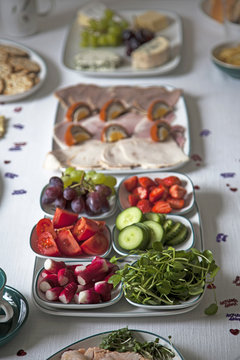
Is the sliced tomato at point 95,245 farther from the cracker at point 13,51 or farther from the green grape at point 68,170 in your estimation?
the cracker at point 13,51

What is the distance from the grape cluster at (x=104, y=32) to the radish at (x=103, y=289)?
1.60 meters

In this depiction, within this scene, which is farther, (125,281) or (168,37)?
(168,37)

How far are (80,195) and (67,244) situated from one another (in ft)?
0.70

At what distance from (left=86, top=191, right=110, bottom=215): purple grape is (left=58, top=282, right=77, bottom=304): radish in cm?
32

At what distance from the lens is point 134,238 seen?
134 cm

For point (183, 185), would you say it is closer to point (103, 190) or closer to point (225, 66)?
point (103, 190)

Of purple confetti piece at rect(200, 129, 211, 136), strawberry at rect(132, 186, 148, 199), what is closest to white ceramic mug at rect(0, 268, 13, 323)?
strawberry at rect(132, 186, 148, 199)

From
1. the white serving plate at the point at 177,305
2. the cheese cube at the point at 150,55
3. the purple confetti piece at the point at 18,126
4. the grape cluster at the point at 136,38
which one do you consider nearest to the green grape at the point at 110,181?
the white serving plate at the point at 177,305

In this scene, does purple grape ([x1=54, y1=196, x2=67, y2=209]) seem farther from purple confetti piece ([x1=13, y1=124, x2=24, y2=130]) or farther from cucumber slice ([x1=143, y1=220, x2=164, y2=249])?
purple confetti piece ([x1=13, y1=124, x2=24, y2=130])

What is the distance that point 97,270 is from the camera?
125cm

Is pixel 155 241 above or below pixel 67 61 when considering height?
above

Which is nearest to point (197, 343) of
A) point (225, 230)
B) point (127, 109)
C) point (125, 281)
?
point (125, 281)

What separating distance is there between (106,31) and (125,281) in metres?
1.73

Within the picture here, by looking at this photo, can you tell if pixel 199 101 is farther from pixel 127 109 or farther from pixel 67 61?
pixel 67 61
